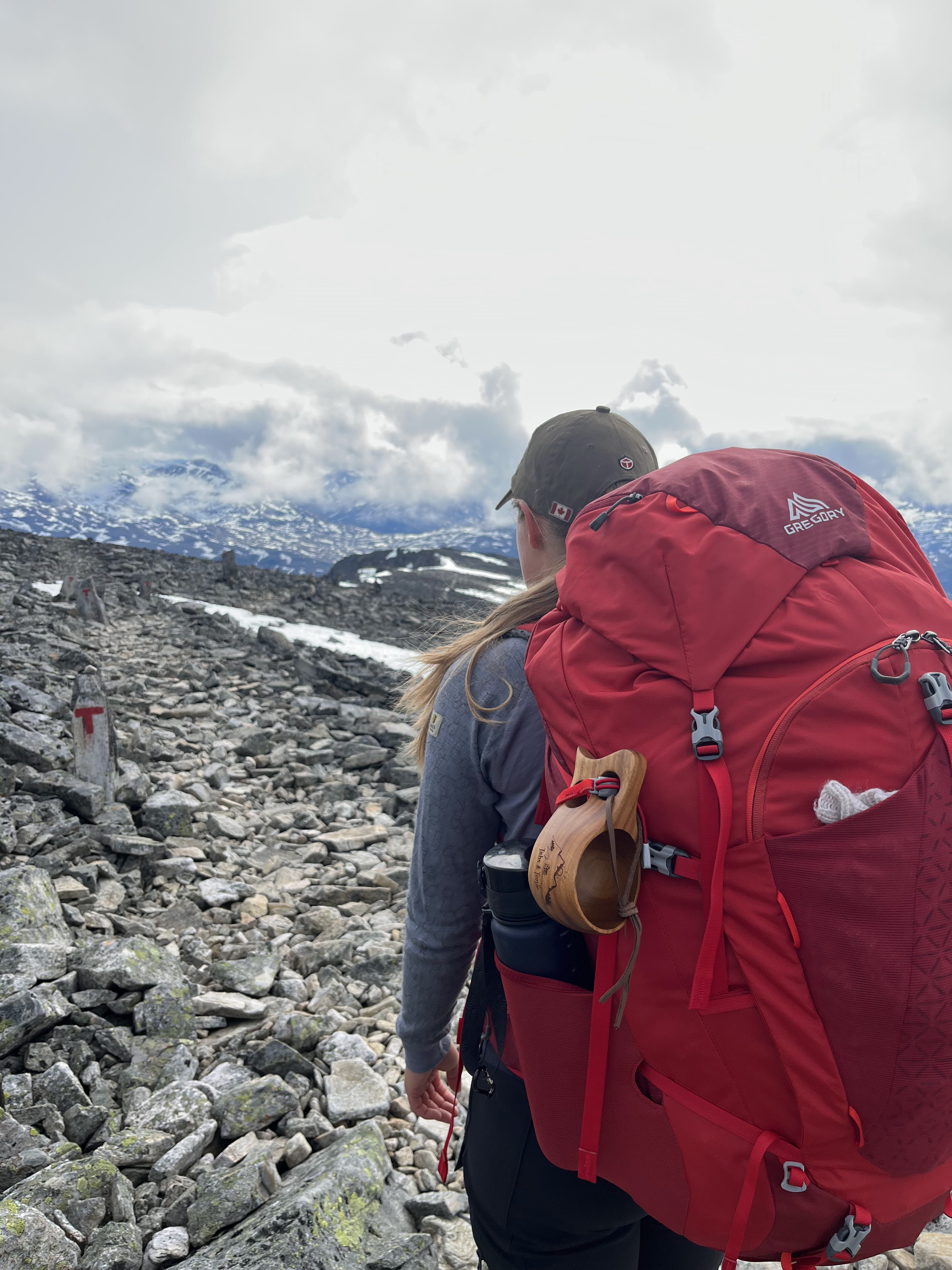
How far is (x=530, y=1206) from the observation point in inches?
62.0

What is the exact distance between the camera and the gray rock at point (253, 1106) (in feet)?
9.30

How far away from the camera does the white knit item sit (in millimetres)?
1093

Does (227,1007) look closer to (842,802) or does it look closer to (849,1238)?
(849,1238)

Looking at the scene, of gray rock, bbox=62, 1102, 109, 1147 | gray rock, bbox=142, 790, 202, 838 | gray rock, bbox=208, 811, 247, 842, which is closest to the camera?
gray rock, bbox=62, 1102, 109, 1147

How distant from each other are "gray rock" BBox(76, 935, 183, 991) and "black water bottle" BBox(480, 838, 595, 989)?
114 inches

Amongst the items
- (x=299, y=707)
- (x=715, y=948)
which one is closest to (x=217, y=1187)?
(x=715, y=948)

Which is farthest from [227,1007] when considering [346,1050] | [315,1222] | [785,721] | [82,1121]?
[785,721]

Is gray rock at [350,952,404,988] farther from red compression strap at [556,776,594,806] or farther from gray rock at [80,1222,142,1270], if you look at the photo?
red compression strap at [556,776,594,806]

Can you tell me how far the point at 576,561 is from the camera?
1.41 m

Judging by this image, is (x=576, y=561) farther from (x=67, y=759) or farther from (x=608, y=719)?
(x=67, y=759)

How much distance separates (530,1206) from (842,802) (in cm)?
120

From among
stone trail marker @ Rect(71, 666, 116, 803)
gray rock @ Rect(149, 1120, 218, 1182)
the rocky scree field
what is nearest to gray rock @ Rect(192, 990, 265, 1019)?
the rocky scree field

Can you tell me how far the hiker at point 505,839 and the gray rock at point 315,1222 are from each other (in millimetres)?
489

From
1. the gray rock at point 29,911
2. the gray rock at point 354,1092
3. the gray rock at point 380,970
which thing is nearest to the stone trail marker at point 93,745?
the gray rock at point 29,911
